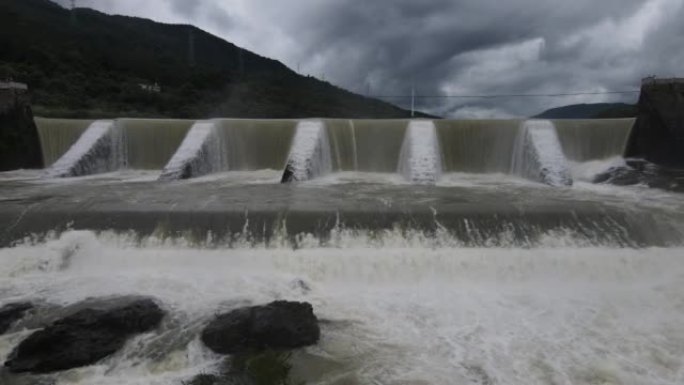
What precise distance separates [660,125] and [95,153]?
16030 mm

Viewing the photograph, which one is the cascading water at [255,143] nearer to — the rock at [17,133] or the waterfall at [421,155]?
the waterfall at [421,155]

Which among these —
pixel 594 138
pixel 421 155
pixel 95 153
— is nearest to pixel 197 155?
pixel 95 153

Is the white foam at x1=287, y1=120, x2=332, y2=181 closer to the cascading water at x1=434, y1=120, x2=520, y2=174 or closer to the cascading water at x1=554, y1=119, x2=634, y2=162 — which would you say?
the cascading water at x1=434, y1=120, x2=520, y2=174

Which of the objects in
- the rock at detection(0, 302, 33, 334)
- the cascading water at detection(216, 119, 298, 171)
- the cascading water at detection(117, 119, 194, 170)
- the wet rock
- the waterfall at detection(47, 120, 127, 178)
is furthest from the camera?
the cascading water at detection(117, 119, 194, 170)

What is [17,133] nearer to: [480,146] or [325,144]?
[325,144]

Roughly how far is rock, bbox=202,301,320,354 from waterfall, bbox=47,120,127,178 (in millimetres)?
11522

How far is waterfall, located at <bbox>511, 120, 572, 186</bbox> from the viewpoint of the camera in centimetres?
1450

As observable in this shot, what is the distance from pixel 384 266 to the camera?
889 centimetres

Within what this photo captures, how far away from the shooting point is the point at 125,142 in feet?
58.7

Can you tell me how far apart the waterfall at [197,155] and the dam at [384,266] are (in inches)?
5.1

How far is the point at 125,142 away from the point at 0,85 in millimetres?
4097

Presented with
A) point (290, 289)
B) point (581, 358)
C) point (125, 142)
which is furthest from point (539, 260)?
point (125, 142)

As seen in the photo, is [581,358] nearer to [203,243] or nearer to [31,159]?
[203,243]

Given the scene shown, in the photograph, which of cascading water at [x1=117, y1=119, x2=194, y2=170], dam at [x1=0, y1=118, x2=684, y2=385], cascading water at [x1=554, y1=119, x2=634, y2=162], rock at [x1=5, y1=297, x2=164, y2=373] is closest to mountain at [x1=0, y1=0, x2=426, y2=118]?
cascading water at [x1=117, y1=119, x2=194, y2=170]
